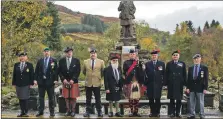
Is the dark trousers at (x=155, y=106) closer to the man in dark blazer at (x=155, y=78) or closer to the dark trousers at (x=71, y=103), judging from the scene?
the man in dark blazer at (x=155, y=78)

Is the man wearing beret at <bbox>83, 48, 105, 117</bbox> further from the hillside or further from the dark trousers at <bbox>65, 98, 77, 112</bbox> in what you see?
the hillside

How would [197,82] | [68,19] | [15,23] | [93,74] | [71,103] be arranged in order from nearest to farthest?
[197,82], [93,74], [71,103], [15,23], [68,19]

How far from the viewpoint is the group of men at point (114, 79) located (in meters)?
10.4

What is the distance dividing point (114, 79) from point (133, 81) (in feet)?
1.78

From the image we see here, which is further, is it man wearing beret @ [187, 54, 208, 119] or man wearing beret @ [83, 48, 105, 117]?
man wearing beret @ [83, 48, 105, 117]

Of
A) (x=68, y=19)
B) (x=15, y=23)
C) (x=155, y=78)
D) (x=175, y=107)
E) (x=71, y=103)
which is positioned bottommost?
(x=175, y=107)

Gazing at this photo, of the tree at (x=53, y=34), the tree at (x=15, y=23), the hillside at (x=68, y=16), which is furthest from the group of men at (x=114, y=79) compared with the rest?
the hillside at (x=68, y=16)

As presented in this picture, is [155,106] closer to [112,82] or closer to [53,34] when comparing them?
[112,82]

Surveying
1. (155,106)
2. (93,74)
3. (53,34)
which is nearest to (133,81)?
(155,106)

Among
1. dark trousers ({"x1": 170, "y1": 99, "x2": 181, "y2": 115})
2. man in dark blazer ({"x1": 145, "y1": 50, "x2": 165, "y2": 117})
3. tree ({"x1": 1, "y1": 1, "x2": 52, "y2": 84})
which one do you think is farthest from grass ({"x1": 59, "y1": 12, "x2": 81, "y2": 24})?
dark trousers ({"x1": 170, "y1": 99, "x2": 181, "y2": 115})

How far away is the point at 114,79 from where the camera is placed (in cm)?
1048

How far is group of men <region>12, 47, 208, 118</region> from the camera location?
10.4 metres

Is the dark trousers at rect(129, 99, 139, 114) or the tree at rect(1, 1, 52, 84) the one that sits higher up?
the tree at rect(1, 1, 52, 84)

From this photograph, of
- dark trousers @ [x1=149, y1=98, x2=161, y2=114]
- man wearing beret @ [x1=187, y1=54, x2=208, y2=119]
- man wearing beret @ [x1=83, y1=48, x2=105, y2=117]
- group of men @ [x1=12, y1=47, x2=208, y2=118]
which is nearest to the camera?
man wearing beret @ [x1=187, y1=54, x2=208, y2=119]
